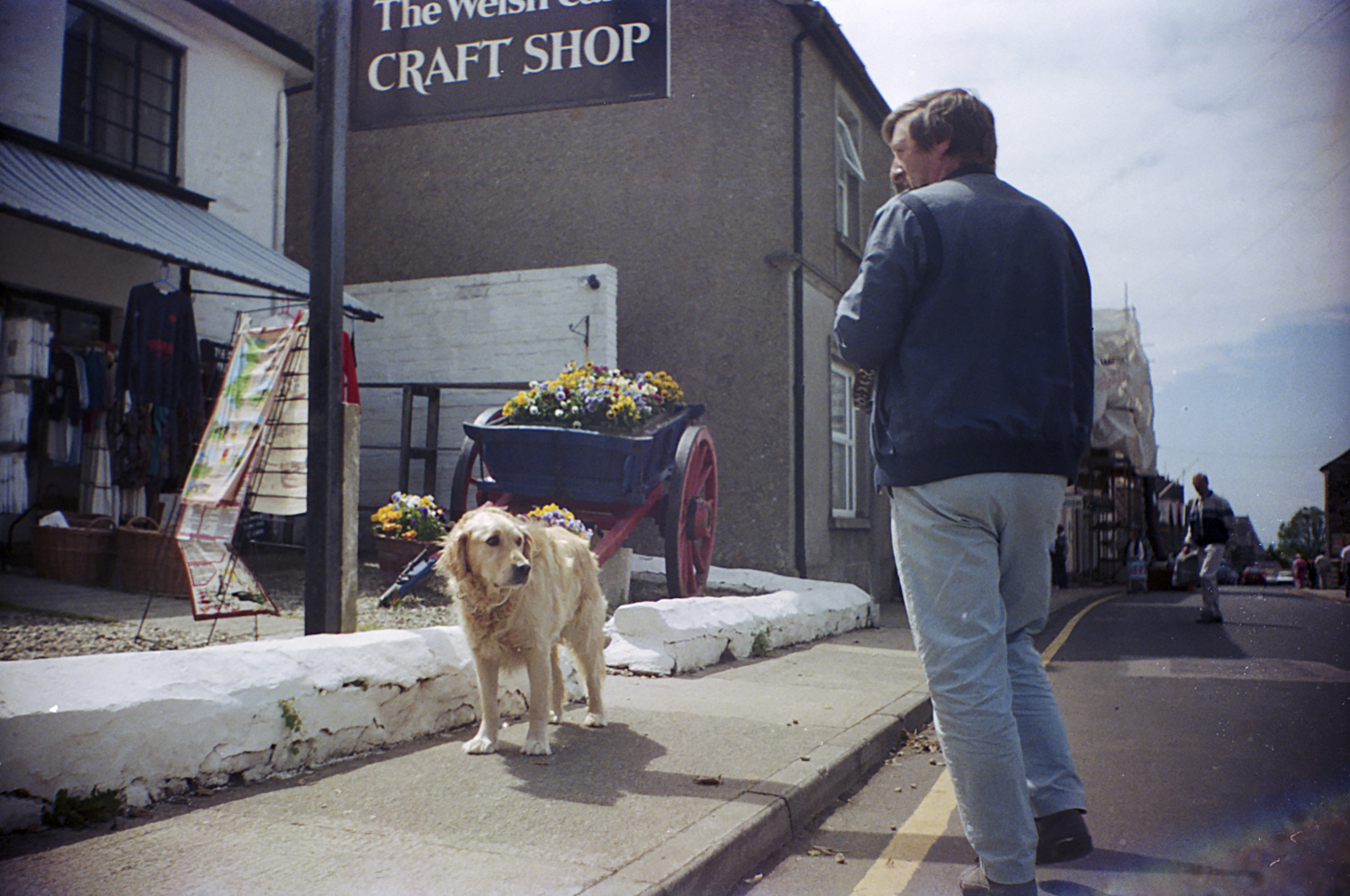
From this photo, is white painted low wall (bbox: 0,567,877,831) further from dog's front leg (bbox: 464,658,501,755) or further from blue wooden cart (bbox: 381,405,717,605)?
blue wooden cart (bbox: 381,405,717,605)

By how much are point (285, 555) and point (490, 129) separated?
594 cm

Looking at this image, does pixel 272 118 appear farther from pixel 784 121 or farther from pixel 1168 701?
pixel 1168 701

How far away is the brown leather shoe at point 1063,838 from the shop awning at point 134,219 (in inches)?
268

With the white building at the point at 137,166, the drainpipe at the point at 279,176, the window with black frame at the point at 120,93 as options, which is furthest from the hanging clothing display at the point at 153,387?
the drainpipe at the point at 279,176

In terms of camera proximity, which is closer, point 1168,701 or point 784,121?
point 1168,701

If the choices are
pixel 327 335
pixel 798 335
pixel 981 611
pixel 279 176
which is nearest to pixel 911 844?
pixel 981 611

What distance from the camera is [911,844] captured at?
Answer: 3.21 m

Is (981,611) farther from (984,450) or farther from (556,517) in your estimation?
(556,517)

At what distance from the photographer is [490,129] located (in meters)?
12.3

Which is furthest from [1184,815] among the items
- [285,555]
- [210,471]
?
[285,555]

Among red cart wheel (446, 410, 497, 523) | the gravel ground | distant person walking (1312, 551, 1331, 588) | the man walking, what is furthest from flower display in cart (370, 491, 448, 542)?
distant person walking (1312, 551, 1331, 588)

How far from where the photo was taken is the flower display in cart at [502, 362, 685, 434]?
7.28 m

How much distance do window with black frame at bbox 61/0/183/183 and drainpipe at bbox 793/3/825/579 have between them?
672 cm

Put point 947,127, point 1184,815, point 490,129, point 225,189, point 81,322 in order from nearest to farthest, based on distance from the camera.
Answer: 1. point 947,127
2. point 1184,815
3. point 81,322
4. point 225,189
5. point 490,129
